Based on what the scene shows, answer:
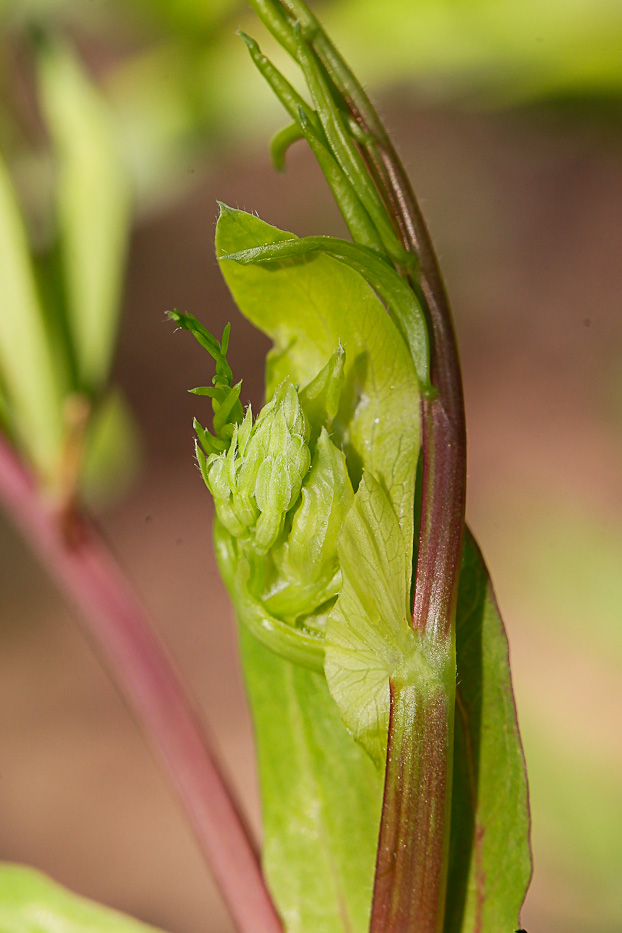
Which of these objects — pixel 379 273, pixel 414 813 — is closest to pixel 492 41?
pixel 379 273

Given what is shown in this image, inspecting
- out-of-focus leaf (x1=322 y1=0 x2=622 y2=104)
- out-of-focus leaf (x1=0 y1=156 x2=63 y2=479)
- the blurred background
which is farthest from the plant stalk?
out-of-focus leaf (x1=322 y1=0 x2=622 y2=104)

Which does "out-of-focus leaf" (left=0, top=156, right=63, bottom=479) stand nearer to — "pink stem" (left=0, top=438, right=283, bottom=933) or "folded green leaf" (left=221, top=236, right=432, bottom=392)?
"pink stem" (left=0, top=438, right=283, bottom=933)

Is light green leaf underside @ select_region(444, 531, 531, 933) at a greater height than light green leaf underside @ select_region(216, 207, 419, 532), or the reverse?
light green leaf underside @ select_region(216, 207, 419, 532)

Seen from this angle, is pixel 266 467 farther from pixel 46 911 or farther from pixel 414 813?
pixel 46 911

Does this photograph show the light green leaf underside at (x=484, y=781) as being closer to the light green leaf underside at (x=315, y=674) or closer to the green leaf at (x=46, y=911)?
the light green leaf underside at (x=315, y=674)

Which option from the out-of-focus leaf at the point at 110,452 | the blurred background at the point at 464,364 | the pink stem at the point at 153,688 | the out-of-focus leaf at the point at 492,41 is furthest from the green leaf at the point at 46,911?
the out-of-focus leaf at the point at 492,41
